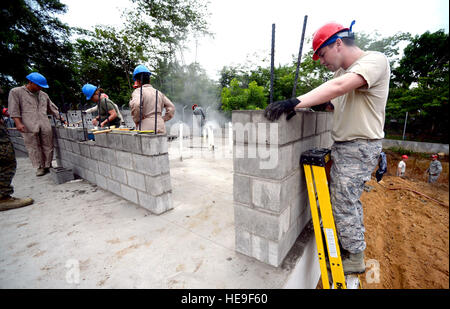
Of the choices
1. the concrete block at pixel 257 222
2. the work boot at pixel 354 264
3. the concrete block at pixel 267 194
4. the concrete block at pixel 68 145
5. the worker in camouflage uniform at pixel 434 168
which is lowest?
the worker in camouflage uniform at pixel 434 168

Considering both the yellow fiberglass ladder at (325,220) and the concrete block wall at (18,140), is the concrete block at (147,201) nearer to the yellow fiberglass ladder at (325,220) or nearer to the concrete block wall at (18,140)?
the yellow fiberglass ladder at (325,220)

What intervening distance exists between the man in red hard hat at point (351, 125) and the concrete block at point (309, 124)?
22 centimetres

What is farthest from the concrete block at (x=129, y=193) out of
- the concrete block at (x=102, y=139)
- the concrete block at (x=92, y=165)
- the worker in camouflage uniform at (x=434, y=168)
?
the worker in camouflage uniform at (x=434, y=168)

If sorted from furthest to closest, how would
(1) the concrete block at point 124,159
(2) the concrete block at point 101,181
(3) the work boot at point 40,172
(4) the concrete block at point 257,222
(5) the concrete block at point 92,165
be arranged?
(3) the work boot at point 40,172, (5) the concrete block at point 92,165, (2) the concrete block at point 101,181, (1) the concrete block at point 124,159, (4) the concrete block at point 257,222

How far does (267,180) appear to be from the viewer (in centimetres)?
147

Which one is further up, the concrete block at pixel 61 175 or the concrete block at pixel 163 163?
the concrete block at pixel 163 163

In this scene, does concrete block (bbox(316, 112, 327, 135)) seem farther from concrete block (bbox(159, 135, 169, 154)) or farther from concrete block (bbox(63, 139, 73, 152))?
concrete block (bbox(63, 139, 73, 152))

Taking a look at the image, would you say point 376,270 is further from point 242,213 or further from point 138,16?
point 138,16

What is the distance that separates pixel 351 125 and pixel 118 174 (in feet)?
10.2

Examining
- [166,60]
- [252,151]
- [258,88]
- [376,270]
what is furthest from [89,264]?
[166,60]

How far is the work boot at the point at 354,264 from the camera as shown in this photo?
1.67 metres

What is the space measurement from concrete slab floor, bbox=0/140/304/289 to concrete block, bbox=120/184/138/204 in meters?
0.08

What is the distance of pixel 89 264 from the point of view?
1.63m

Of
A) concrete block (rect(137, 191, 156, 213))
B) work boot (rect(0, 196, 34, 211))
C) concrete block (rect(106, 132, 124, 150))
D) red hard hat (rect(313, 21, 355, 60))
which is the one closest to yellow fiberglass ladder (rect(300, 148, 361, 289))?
red hard hat (rect(313, 21, 355, 60))
